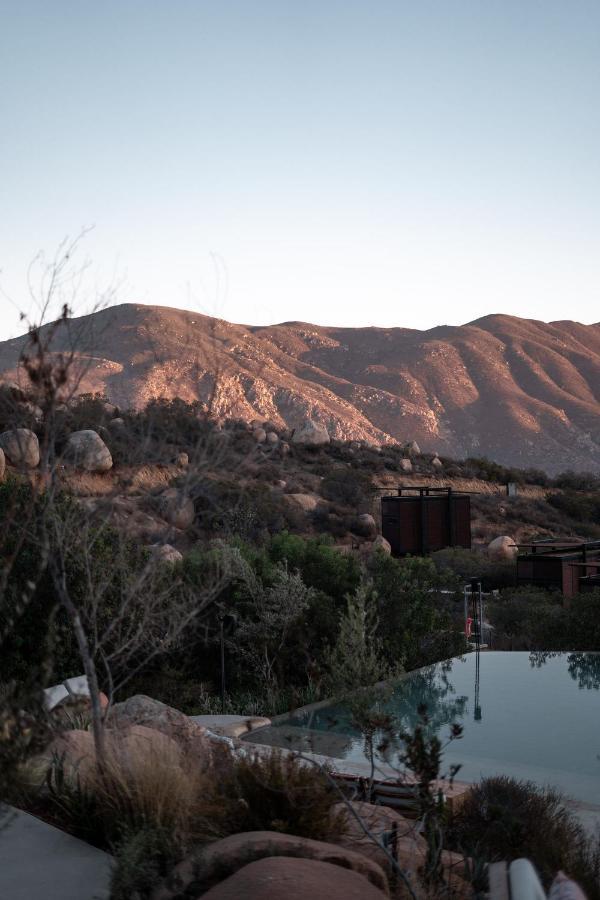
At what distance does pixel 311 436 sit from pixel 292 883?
3519 centimetres

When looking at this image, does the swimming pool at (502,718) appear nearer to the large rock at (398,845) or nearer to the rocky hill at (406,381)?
the large rock at (398,845)

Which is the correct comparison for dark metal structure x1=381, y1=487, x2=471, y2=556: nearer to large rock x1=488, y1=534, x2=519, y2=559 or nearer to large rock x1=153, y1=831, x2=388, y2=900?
large rock x1=488, y1=534, x2=519, y2=559

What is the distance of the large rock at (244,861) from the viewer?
13.3ft

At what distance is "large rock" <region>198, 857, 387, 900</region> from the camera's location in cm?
352

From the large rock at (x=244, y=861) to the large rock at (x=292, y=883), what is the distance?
176mm

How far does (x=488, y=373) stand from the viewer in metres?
79.6

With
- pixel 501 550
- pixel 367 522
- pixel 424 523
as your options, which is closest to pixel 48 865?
pixel 424 523

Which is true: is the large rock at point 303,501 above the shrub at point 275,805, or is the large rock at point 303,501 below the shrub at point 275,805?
above

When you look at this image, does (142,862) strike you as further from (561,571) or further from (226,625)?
(561,571)

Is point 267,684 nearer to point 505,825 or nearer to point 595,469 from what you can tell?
point 505,825

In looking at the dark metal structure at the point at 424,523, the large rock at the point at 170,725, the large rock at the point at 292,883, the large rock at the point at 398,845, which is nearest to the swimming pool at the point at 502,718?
the large rock at the point at 170,725

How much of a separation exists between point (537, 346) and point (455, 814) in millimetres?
82462

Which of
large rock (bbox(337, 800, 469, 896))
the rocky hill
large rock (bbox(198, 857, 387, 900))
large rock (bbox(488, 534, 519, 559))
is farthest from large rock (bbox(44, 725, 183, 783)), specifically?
the rocky hill

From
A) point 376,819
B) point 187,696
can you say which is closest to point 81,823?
point 376,819
